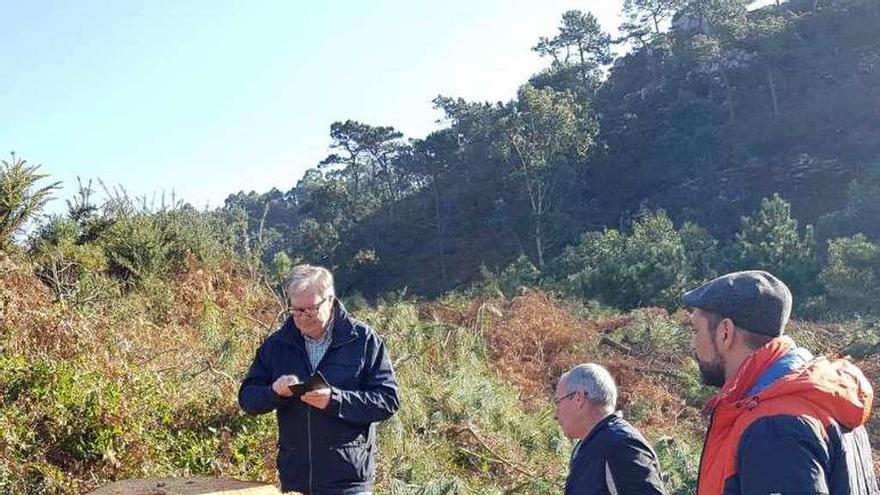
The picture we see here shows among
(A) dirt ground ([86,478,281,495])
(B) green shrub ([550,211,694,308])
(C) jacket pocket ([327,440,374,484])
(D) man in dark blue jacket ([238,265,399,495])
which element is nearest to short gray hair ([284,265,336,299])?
(D) man in dark blue jacket ([238,265,399,495])

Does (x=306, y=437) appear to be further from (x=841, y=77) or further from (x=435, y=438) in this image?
(x=841, y=77)

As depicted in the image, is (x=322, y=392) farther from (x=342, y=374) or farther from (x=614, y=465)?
(x=614, y=465)

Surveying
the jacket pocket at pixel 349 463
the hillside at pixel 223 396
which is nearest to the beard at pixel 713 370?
the jacket pocket at pixel 349 463

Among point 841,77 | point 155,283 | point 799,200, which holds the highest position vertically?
point 841,77

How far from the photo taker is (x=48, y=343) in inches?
209

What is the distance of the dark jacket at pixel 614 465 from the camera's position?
8.34 ft

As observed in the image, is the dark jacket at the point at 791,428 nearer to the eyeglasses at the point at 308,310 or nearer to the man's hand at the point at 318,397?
the man's hand at the point at 318,397

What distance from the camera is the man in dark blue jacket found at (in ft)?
10.3

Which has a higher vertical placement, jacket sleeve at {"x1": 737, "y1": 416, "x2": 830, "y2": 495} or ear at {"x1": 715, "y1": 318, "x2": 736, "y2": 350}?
ear at {"x1": 715, "y1": 318, "x2": 736, "y2": 350}

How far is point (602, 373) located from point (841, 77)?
4078 centimetres

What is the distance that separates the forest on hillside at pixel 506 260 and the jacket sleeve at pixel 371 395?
1.98m

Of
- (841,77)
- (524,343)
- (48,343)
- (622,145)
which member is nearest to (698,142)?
(622,145)

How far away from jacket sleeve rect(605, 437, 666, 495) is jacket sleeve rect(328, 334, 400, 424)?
100 cm

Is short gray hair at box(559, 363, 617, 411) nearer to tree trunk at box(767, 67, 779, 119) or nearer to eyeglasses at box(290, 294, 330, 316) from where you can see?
eyeglasses at box(290, 294, 330, 316)
